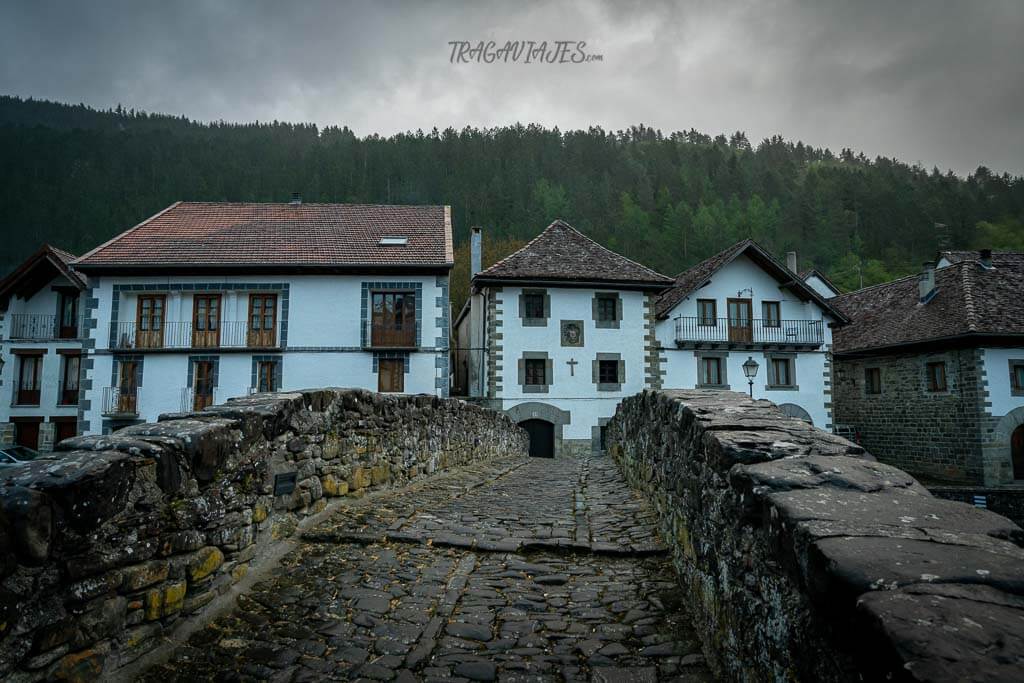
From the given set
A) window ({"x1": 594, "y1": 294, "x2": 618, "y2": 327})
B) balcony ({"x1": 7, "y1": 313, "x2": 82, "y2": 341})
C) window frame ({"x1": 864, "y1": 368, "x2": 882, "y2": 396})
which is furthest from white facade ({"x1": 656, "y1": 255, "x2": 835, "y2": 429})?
balcony ({"x1": 7, "y1": 313, "x2": 82, "y2": 341})

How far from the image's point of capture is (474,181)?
224 feet

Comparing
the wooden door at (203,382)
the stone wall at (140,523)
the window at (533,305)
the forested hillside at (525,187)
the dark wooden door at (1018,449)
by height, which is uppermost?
the forested hillside at (525,187)

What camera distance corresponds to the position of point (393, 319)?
21.9 meters

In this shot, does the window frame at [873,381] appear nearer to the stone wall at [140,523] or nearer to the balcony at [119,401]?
the stone wall at [140,523]

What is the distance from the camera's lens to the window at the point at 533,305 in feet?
76.8

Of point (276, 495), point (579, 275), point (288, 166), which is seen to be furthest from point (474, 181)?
point (276, 495)

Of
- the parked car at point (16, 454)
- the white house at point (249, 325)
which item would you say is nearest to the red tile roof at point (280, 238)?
the white house at point (249, 325)

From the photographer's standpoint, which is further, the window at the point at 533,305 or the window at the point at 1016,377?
the window at the point at 533,305

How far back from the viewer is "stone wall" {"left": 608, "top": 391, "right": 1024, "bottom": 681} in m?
1.22

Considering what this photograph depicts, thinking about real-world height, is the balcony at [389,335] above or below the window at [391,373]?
above

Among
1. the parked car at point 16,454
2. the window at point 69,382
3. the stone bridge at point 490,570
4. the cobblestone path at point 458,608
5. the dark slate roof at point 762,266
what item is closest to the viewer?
the stone bridge at point 490,570

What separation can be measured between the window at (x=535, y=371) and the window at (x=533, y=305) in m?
1.81

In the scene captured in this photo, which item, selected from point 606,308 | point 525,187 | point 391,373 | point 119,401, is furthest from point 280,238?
point 525,187

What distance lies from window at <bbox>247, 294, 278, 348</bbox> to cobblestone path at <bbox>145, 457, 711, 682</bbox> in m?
17.8
